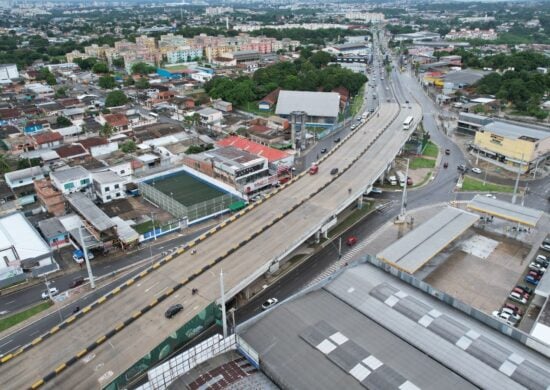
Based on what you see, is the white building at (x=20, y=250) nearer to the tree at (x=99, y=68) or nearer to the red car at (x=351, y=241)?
the red car at (x=351, y=241)

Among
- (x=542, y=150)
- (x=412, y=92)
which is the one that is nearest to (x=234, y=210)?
(x=542, y=150)

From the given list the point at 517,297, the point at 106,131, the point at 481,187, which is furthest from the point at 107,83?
the point at 517,297

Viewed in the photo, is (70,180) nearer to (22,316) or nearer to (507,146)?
(22,316)

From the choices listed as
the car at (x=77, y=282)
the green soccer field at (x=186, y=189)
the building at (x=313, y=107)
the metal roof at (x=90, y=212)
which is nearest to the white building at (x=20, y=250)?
the car at (x=77, y=282)

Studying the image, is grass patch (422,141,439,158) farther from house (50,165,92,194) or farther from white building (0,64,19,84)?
white building (0,64,19,84)

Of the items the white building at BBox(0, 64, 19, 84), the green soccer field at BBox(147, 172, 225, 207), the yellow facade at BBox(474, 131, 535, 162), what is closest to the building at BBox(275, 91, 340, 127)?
the yellow facade at BBox(474, 131, 535, 162)

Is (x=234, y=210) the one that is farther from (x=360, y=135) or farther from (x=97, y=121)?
(x=97, y=121)
